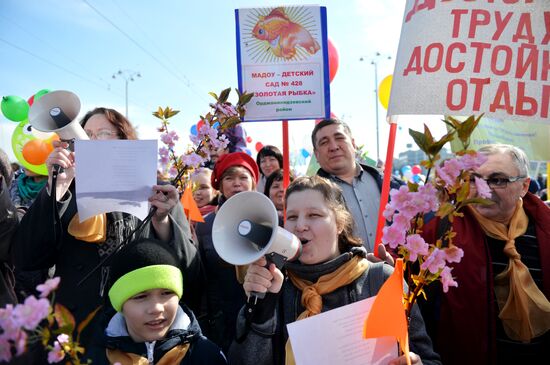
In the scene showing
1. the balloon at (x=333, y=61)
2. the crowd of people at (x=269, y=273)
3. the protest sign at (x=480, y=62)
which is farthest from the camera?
the balloon at (x=333, y=61)

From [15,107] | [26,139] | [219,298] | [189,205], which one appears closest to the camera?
[219,298]

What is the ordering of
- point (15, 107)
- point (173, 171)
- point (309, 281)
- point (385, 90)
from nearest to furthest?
point (309, 281) < point (173, 171) < point (15, 107) < point (385, 90)

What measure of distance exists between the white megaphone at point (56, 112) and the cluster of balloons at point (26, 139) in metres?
0.60

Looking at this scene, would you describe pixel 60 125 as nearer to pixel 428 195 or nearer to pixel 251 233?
pixel 251 233

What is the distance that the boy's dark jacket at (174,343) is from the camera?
190cm

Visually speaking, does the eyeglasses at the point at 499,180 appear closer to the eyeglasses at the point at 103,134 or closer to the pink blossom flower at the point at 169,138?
the pink blossom flower at the point at 169,138

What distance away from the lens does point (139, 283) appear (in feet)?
6.49

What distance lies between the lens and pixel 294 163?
16.8m

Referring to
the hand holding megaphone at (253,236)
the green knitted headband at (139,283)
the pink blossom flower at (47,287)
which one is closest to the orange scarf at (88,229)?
the green knitted headband at (139,283)

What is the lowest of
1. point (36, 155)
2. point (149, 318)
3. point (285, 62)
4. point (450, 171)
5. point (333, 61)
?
point (149, 318)

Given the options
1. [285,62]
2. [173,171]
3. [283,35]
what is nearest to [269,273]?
[173,171]

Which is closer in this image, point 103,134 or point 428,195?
point 428,195

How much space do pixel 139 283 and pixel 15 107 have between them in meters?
5.69

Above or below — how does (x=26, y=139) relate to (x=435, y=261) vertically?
above
